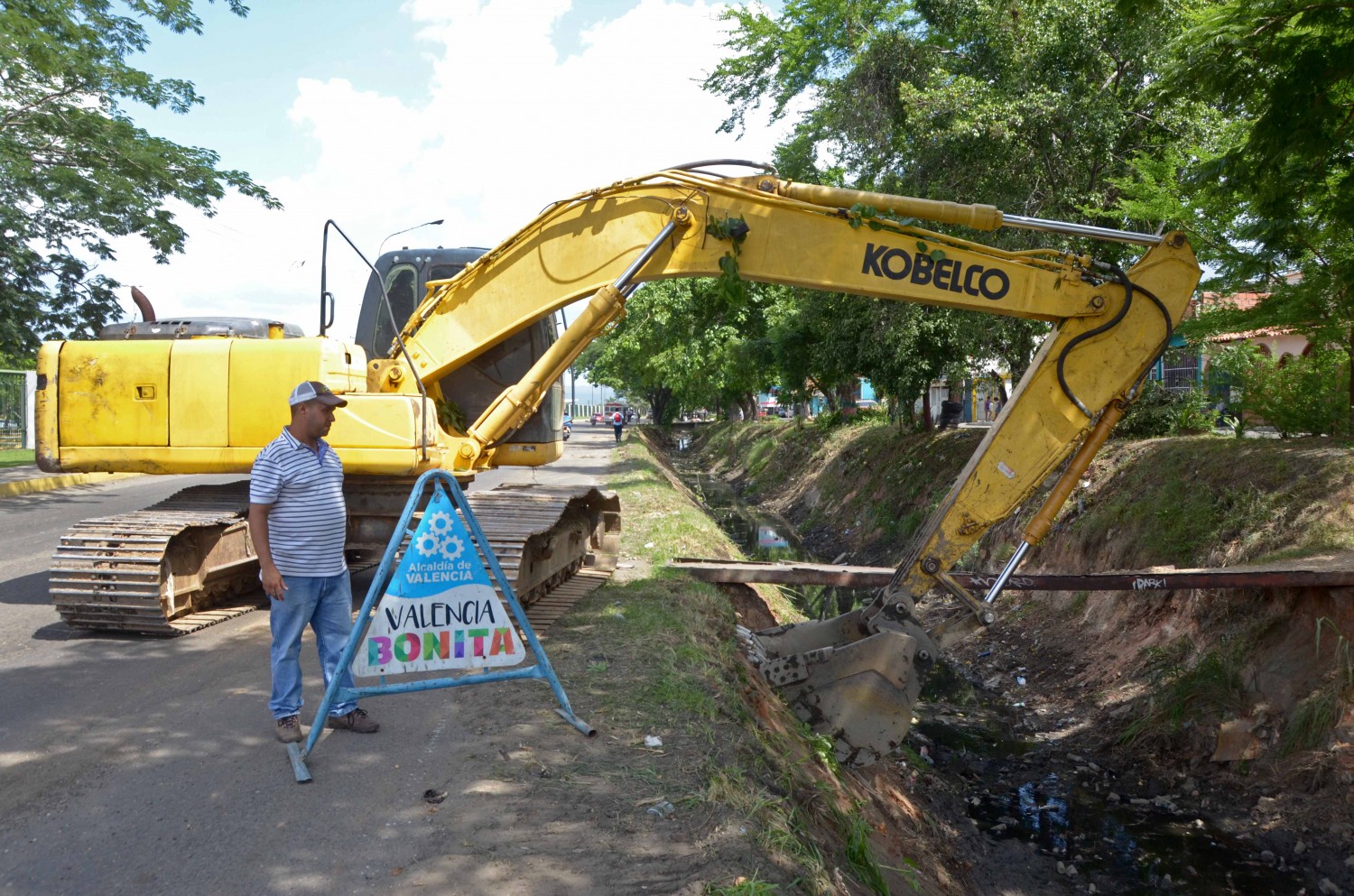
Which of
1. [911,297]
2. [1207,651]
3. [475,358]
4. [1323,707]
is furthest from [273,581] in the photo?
[1207,651]

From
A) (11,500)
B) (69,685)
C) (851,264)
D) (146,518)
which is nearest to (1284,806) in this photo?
(851,264)

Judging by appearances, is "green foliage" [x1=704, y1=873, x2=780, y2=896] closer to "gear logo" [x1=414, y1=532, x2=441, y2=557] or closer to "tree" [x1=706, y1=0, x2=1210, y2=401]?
"gear logo" [x1=414, y1=532, x2=441, y2=557]

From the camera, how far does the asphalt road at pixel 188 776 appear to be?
3.42 m

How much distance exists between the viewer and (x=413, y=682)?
4703 mm

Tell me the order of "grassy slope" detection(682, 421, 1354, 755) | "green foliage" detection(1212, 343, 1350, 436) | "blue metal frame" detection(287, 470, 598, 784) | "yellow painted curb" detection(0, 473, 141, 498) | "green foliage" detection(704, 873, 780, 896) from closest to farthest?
"green foliage" detection(704, 873, 780, 896) → "blue metal frame" detection(287, 470, 598, 784) → "grassy slope" detection(682, 421, 1354, 755) → "green foliage" detection(1212, 343, 1350, 436) → "yellow painted curb" detection(0, 473, 141, 498)

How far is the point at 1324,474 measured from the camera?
825 cm

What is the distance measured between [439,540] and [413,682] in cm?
70

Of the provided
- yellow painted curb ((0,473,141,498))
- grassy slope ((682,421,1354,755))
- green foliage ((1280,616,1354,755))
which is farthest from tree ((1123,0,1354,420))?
yellow painted curb ((0,473,141,498))

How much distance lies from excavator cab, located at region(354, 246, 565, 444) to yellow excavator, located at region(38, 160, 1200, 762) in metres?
0.43

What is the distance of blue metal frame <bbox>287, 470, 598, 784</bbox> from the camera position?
172 inches

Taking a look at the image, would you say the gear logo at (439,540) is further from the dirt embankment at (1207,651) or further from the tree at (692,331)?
the tree at (692,331)

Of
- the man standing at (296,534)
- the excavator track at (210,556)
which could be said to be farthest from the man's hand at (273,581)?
the excavator track at (210,556)

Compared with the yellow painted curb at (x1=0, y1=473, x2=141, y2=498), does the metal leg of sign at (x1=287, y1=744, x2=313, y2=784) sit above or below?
above

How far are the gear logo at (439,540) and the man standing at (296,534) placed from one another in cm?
39
